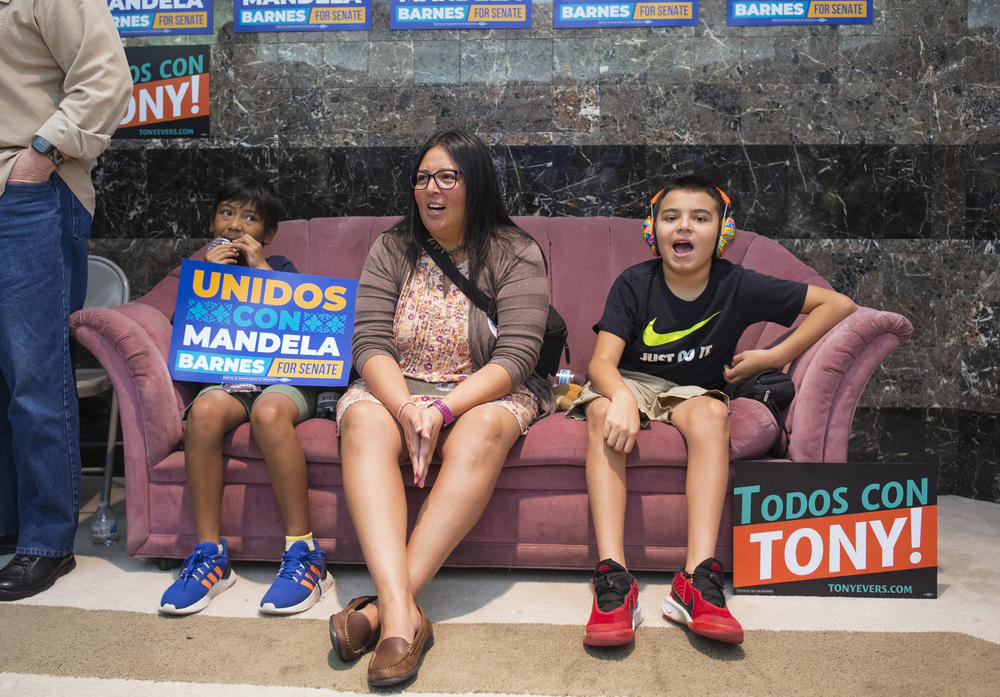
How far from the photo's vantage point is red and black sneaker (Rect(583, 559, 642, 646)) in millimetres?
1937

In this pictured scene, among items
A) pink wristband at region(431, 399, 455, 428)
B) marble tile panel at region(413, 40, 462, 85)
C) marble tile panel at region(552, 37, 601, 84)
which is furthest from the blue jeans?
marble tile panel at region(552, 37, 601, 84)

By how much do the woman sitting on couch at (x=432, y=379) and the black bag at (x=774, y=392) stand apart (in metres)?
0.68

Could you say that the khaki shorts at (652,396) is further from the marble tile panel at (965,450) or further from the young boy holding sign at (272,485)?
the marble tile panel at (965,450)

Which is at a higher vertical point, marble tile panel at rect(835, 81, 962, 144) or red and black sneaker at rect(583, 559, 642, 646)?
marble tile panel at rect(835, 81, 962, 144)

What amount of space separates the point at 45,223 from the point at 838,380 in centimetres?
237

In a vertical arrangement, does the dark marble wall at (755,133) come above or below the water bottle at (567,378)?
above

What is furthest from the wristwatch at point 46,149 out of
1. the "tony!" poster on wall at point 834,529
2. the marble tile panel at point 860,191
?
the marble tile panel at point 860,191

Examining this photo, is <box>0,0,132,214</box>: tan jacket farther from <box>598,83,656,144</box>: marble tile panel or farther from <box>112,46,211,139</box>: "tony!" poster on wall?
<box>598,83,656,144</box>: marble tile panel

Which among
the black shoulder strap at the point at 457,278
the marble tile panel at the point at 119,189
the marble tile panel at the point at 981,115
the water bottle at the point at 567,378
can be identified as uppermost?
the marble tile panel at the point at 981,115

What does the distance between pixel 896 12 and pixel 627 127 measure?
1.25 m

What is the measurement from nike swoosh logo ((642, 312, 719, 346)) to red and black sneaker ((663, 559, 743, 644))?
70 centimetres

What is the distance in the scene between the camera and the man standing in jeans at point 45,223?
7.55 ft

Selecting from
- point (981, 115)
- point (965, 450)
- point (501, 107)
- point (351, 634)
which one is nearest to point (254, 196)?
point (501, 107)

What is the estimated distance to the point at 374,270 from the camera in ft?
8.13
